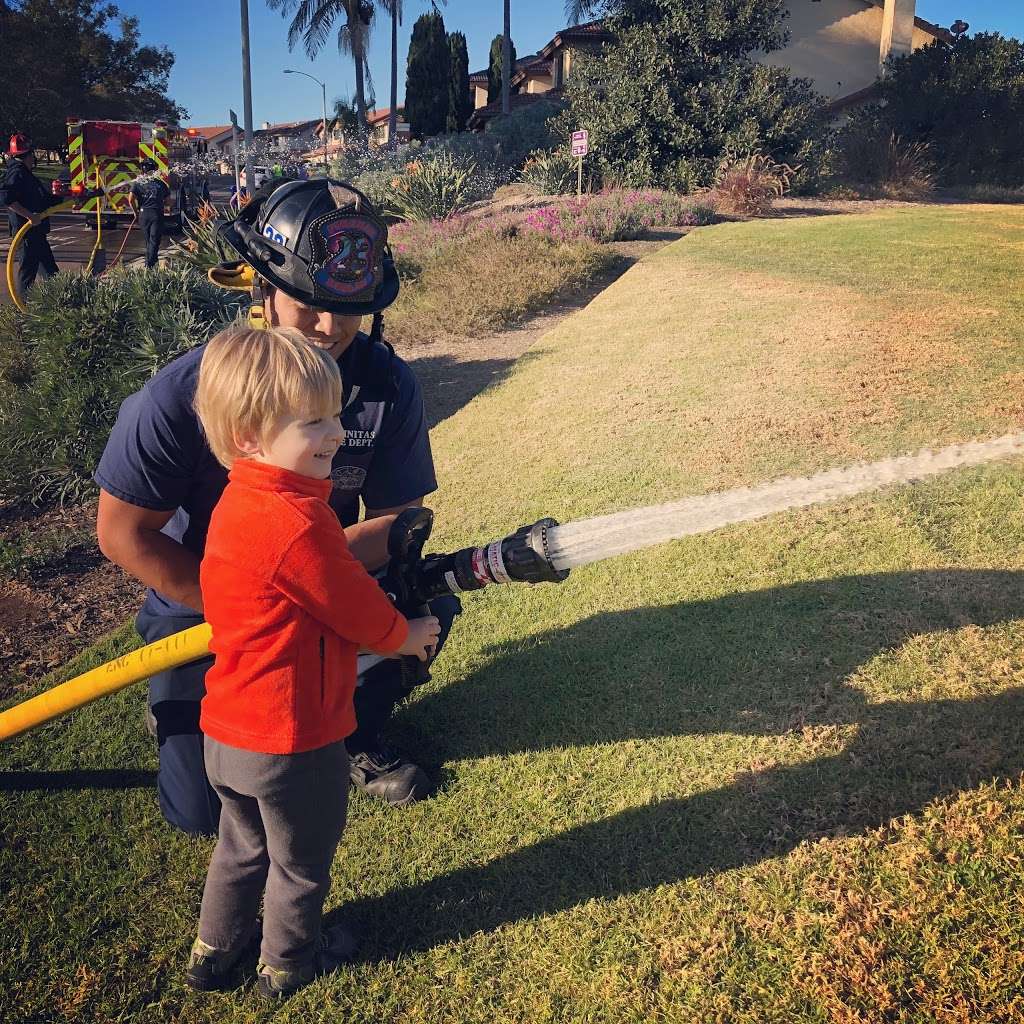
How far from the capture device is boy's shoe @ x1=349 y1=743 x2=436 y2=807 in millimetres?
2967

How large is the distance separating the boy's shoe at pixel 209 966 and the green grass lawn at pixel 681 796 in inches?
2.3

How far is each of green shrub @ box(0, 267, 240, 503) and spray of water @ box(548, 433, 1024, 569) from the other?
3.95 meters

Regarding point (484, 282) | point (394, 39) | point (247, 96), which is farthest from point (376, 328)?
point (394, 39)

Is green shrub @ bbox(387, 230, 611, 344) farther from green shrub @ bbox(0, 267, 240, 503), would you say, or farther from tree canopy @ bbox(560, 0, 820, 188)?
tree canopy @ bbox(560, 0, 820, 188)

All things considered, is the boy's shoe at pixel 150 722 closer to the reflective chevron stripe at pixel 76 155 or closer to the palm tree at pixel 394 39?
the reflective chevron stripe at pixel 76 155

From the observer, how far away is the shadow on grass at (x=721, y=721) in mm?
2514

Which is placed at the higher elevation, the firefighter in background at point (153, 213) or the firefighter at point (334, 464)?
the firefighter in background at point (153, 213)

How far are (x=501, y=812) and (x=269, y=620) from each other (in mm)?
1316

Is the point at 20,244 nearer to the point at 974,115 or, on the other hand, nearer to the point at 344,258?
the point at 344,258

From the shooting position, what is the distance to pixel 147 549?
262cm

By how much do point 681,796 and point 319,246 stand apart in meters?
2.10

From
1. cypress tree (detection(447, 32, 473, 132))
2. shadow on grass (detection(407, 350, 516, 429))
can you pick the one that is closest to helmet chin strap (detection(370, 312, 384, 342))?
shadow on grass (detection(407, 350, 516, 429))

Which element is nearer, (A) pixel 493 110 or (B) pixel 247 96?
(B) pixel 247 96

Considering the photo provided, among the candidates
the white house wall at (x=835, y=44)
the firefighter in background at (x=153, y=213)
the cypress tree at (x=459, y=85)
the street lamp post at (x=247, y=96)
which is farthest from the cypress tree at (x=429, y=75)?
the firefighter in background at (x=153, y=213)
